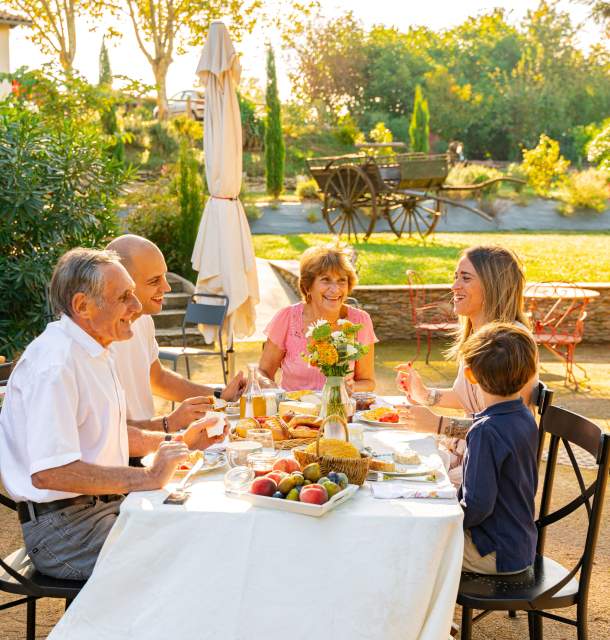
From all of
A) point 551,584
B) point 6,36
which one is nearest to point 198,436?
point 551,584

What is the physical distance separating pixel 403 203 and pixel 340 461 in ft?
47.4

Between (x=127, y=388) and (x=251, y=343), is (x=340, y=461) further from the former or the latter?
(x=251, y=343)

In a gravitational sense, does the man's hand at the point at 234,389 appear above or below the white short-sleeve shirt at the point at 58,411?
below

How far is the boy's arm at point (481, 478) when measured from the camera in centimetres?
242

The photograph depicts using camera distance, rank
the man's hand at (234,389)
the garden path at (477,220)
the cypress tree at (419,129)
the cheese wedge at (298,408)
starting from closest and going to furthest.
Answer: the cheese wedge at (298,408)
the man's hand at (234,389)
the garden path at (477,220)
the cypress tree at (419,129)

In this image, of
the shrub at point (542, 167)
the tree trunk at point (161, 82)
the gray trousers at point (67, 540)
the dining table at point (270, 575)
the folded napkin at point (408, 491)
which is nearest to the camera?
the dining table at point (270, 575)

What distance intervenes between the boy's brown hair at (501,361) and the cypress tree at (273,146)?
18175 mm

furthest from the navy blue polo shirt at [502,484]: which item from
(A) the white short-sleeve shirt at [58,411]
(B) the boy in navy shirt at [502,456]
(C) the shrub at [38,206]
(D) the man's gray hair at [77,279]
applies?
(C) the shrub at [38,206]

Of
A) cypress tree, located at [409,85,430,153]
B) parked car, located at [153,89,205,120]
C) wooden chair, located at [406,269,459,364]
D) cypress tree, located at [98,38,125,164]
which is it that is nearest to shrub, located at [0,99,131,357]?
cypress tree, located at [98,38,125,164]

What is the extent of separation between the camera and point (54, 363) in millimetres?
2320

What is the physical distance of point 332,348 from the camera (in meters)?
2.79

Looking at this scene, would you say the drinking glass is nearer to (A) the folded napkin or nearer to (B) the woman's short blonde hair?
(A) the folded napkin

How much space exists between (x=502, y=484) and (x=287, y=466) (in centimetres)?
61

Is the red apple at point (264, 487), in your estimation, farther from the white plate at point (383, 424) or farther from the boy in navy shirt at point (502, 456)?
the white plate at point (383, 424)
